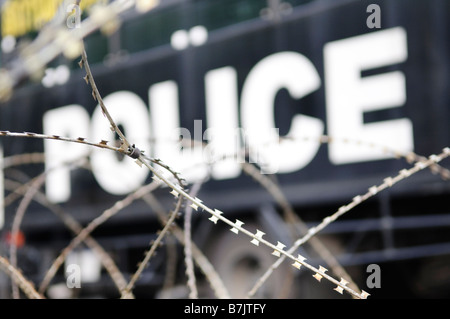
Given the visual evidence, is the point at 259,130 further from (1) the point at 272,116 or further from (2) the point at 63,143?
(2) the point at 63,143

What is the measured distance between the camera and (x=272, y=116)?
5758mm

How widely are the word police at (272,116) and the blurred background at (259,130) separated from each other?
0.05 feet

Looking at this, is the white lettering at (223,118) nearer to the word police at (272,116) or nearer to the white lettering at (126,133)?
the word police at (272,116)

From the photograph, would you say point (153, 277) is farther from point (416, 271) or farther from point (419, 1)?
point (419, 1)

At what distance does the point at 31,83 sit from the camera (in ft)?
27.8

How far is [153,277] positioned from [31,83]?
370 cm

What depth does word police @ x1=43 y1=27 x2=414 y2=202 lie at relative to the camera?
4.98 metres

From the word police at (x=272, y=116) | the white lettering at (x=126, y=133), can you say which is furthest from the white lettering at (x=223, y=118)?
the white lettering at (x=126, y=133)

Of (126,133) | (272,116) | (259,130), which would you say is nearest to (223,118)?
(259,130)

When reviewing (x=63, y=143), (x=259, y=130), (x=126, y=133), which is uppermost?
(x=63, y=143)

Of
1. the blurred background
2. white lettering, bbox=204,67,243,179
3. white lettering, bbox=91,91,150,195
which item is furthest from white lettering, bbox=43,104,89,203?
white lettering, bbox=204,67,243,179

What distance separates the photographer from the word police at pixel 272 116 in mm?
4980

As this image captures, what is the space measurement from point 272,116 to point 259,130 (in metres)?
A: 0.20

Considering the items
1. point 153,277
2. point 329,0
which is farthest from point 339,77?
point 153,277
